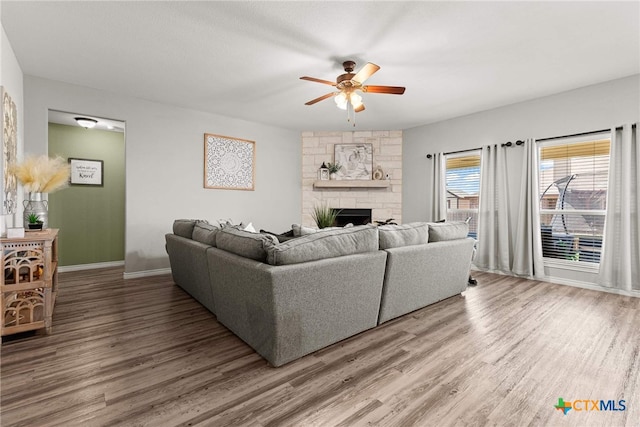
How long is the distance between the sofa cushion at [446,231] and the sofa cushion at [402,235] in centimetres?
14

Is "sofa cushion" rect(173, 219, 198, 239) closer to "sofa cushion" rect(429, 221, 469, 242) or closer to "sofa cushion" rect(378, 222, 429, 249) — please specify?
"sofa cushion" rect(378, 222, 429, 249)

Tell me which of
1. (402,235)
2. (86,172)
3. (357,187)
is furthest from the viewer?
(357,187)

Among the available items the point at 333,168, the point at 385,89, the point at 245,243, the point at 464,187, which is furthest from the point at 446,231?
the point at 333,168

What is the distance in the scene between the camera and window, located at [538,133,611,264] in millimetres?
3820

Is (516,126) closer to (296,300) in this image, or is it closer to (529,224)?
(529,224)

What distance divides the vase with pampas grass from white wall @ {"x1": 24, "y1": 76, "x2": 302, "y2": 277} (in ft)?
4.34

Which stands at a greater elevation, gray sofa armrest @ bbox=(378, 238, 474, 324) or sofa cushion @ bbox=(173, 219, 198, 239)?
sofa cushion @ bbox=(173, 219, 198, 239)

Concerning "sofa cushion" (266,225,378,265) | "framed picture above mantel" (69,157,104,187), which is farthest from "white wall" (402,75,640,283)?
"framed picture above mantel" (69,157,104,187)

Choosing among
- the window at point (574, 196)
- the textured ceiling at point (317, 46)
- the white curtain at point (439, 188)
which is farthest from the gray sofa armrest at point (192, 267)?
the window at point (574, 196)

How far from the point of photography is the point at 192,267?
297cm

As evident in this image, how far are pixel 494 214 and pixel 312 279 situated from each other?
3.93m

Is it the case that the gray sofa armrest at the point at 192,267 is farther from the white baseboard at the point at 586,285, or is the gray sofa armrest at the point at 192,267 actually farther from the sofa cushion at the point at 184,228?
the white baseboard at the point at 586,285

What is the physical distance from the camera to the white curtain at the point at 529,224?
13.7 feet

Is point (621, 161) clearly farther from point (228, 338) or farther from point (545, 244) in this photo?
point (228, 338)
